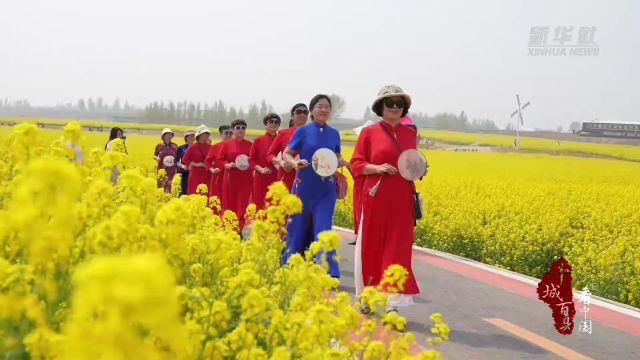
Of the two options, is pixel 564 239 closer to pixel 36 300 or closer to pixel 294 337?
pixel 294 337

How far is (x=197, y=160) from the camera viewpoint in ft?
36.1

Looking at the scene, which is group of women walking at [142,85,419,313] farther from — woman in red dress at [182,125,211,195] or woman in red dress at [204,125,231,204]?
woman in red dress at [182,125,211,195]

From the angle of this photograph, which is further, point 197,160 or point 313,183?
point 197,160

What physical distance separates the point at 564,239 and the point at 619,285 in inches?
76.4

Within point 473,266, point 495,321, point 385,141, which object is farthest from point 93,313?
point 473,266

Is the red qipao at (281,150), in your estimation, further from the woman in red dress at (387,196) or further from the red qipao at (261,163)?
the woman in red dress at (387,196)

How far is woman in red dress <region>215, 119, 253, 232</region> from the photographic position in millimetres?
9359

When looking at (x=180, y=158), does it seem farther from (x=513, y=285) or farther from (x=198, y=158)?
(x=513, y=285)

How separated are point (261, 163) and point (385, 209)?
149 inches

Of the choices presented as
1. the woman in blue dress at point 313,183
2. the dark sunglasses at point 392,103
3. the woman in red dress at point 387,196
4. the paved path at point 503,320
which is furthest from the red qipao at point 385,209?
the woman in blue dress at point 313,183

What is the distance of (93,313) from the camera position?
1091 mm

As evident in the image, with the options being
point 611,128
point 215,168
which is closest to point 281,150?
point 215,168

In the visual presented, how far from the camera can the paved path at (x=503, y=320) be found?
4.74 metres

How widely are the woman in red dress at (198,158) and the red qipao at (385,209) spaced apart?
19.6 ft
